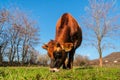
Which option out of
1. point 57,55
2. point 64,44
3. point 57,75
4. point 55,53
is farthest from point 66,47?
point 57,75

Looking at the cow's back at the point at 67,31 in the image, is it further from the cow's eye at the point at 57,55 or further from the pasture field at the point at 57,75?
the pasture field at the point at 57,75

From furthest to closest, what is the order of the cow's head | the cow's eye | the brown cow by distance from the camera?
1. the cow's eye
2. the brown cow
3. the cow's head

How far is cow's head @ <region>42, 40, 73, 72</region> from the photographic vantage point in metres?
13.6

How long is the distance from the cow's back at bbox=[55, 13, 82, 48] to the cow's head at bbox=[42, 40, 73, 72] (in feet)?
2.92

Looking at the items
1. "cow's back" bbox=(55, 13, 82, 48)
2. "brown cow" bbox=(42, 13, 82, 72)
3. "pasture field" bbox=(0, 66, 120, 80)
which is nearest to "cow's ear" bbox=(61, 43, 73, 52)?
"brown cow" bbox=(42, 13, 82, 72)

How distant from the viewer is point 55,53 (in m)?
13.9

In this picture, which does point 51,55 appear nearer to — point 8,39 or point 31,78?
point 31,78

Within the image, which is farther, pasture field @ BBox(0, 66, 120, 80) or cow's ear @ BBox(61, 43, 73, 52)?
cow's ear @ BBox(61, 43, 73, 52)

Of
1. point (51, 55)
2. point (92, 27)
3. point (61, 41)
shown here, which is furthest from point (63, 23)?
point (92, 27)

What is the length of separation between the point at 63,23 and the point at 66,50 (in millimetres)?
2783

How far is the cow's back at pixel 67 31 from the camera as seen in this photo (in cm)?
1577

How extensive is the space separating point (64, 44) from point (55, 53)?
116 cm

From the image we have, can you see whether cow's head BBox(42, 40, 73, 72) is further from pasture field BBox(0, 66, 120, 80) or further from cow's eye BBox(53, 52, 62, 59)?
pasture field BBox(0, 66, 120, 80)

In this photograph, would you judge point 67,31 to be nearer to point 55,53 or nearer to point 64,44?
point 64,44
